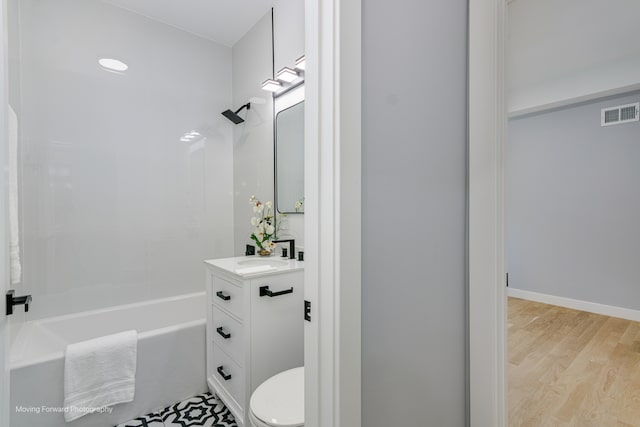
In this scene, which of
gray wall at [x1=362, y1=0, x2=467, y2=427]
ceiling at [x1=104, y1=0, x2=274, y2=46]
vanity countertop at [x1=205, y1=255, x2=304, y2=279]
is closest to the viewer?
gray wall at [x1=362, y1=0, x2=467, y2=427]

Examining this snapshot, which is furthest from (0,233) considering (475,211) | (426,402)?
(475,211)

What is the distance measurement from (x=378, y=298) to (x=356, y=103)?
1.71ft

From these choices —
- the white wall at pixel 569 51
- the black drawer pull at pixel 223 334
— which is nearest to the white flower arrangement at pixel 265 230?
the black drawer pull at pixel 223 334

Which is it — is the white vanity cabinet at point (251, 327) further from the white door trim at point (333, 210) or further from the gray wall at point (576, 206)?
the gray wall at point (576, 206)

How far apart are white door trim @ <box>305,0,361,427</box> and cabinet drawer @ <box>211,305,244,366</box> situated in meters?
1.01

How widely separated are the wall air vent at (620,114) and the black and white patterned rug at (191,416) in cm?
461

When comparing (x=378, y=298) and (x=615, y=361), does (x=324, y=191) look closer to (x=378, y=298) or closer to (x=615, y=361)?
(x=378, y=298)

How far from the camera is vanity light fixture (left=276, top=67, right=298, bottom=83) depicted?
2.12m

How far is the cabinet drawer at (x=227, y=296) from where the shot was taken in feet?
5.38

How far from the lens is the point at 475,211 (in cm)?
113

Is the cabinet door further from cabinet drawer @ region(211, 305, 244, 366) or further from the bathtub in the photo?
the bathtub

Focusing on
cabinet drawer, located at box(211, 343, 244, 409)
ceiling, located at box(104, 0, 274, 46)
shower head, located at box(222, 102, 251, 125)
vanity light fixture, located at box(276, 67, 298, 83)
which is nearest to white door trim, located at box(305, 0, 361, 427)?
cabinet drawer, located at box(211, 343, 244, 409)

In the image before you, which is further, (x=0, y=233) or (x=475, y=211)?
(x=475, y=211)

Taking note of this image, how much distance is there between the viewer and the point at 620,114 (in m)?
3.23
